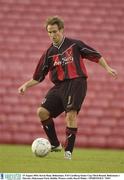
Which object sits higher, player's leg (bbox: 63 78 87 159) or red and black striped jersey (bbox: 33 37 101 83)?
red and black striped jersey (bbox: 33 37 101 83)

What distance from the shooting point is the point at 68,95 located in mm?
8586

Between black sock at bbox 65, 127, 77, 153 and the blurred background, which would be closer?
black sock at bbox 65, 127, 77, 153

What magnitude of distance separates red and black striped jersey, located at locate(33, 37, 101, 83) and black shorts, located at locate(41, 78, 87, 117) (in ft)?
0.24

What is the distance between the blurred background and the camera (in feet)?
43.4

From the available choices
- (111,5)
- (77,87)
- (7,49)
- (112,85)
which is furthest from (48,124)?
(111,5)

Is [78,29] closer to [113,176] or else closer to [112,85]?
[112,85]

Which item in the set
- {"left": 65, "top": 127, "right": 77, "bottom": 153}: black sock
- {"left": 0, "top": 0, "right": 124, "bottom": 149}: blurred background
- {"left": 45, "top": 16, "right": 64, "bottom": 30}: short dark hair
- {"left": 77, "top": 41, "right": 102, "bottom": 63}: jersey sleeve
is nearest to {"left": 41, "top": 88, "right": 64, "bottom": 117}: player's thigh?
{"left": 65, "top": 127, "right": 77, "bottom": 153}: black sock

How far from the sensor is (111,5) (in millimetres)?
15945

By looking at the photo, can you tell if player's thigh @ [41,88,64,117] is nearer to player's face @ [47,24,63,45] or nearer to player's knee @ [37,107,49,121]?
player's knee @ [37,107,49,121]

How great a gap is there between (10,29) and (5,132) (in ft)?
9.81

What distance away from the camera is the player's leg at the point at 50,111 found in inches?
347

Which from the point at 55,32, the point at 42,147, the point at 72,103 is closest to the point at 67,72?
the point at 72,103

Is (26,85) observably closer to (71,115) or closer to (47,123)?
(47,123)

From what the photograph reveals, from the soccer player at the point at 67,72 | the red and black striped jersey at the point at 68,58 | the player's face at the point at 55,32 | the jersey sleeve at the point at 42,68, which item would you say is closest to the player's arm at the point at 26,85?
the jersey sleeve at the point at 42,68
